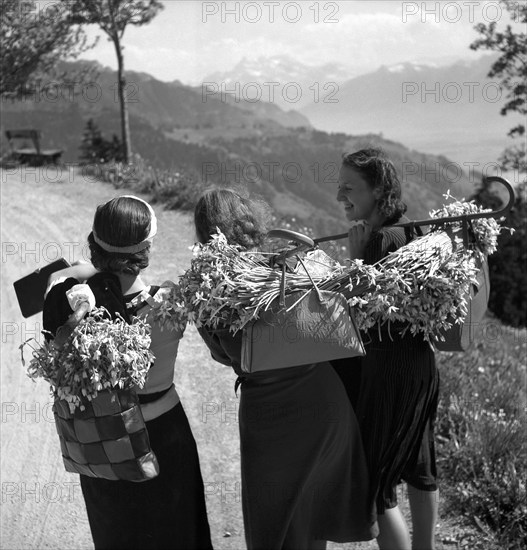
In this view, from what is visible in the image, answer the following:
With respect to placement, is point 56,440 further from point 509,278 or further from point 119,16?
point 509,278

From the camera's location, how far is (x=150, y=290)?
270 centimetres

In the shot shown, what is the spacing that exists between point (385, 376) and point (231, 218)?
92cm

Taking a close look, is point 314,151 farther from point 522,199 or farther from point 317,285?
point 317,285

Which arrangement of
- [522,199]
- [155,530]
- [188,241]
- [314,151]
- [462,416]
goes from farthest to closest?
[314,151] < [522,199] < [188,241] < [462,416] < [155,530]

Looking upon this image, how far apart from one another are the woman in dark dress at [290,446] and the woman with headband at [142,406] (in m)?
0.22

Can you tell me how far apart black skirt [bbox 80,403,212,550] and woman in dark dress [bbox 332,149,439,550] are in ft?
2.40

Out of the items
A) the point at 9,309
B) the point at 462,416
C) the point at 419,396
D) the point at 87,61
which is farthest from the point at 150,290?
the point at 87,61

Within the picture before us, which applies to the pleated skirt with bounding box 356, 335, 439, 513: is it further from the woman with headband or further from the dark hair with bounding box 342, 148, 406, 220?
the woman with headband

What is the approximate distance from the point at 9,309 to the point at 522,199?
26636 millimetres

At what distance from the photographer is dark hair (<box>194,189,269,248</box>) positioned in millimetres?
2652

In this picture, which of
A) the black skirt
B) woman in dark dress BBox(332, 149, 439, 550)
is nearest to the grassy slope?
the black skirt

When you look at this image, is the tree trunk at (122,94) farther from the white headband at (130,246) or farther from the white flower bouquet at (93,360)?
the white flower bouquet at (93,360)

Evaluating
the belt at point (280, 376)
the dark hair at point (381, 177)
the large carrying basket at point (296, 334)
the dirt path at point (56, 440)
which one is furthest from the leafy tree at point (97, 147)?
the large carrying basket at point (296, 334)

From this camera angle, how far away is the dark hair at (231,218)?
2652 millimetres
